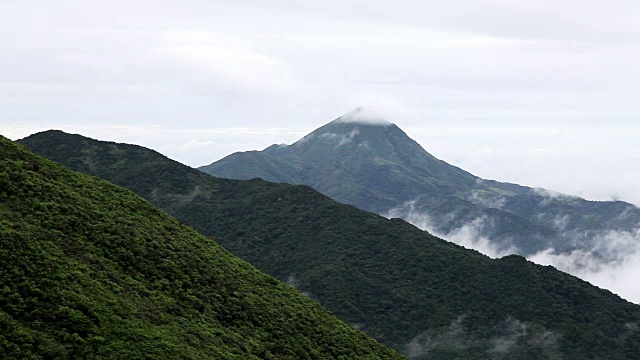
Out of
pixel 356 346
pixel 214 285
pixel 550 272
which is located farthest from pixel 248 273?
pixel 550 272

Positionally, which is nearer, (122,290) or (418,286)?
(122,290)

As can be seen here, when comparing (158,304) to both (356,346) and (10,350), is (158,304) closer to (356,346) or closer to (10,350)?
(10,350)

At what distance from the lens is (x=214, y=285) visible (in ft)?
201

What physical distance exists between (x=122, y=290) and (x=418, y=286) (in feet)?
436

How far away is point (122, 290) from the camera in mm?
49562

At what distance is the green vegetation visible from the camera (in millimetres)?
40344

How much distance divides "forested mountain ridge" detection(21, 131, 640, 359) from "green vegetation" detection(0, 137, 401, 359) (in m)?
93.2

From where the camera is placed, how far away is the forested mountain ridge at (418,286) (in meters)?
155

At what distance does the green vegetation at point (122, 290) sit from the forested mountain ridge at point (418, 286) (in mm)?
93197

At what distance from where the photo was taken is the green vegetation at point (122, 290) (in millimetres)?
40344

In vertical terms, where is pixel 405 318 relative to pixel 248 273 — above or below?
below

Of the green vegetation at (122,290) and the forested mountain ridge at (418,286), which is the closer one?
the green vegetation at (122,290)

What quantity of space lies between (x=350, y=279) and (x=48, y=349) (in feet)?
457

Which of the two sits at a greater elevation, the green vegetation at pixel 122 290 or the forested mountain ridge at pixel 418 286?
the green vegetation at pixel 122 290
